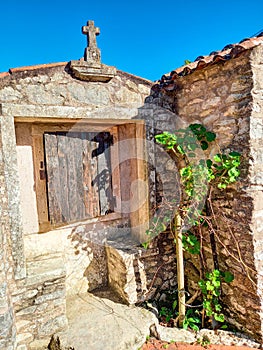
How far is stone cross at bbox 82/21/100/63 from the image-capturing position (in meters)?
2.90

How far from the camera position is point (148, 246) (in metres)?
3.43

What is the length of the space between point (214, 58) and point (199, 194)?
1.53 meters

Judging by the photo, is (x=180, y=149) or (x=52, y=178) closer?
(x=180, y=149)

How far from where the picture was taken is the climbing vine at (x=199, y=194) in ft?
9.32

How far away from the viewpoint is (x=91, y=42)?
9.57 ft

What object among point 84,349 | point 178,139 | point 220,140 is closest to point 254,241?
point 220,140

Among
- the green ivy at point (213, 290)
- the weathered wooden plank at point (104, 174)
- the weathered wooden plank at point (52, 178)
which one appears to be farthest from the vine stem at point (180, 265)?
the weathered wooden plank at point (52, 178)

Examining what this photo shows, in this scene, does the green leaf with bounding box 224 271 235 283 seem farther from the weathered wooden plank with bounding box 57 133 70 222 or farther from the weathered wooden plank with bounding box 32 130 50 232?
the weathered wooden plank with bounding box 32 130 50 232

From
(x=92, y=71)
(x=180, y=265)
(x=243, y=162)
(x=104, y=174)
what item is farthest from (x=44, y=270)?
(x=243, y=162)

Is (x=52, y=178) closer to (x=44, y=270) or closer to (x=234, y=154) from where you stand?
(x=44, y=270)

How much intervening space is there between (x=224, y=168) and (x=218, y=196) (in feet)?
1.45

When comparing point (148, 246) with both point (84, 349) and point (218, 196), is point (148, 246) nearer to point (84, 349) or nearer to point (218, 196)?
point (218, 196)

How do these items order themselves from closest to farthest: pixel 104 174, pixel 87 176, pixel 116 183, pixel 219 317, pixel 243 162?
pixel 243 162, pixel 219 317, pixel 87 176, pixel 104 174, pixel 116 183

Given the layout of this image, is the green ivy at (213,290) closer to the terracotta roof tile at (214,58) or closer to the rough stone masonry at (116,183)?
the rough stone masonry at (116,183)
